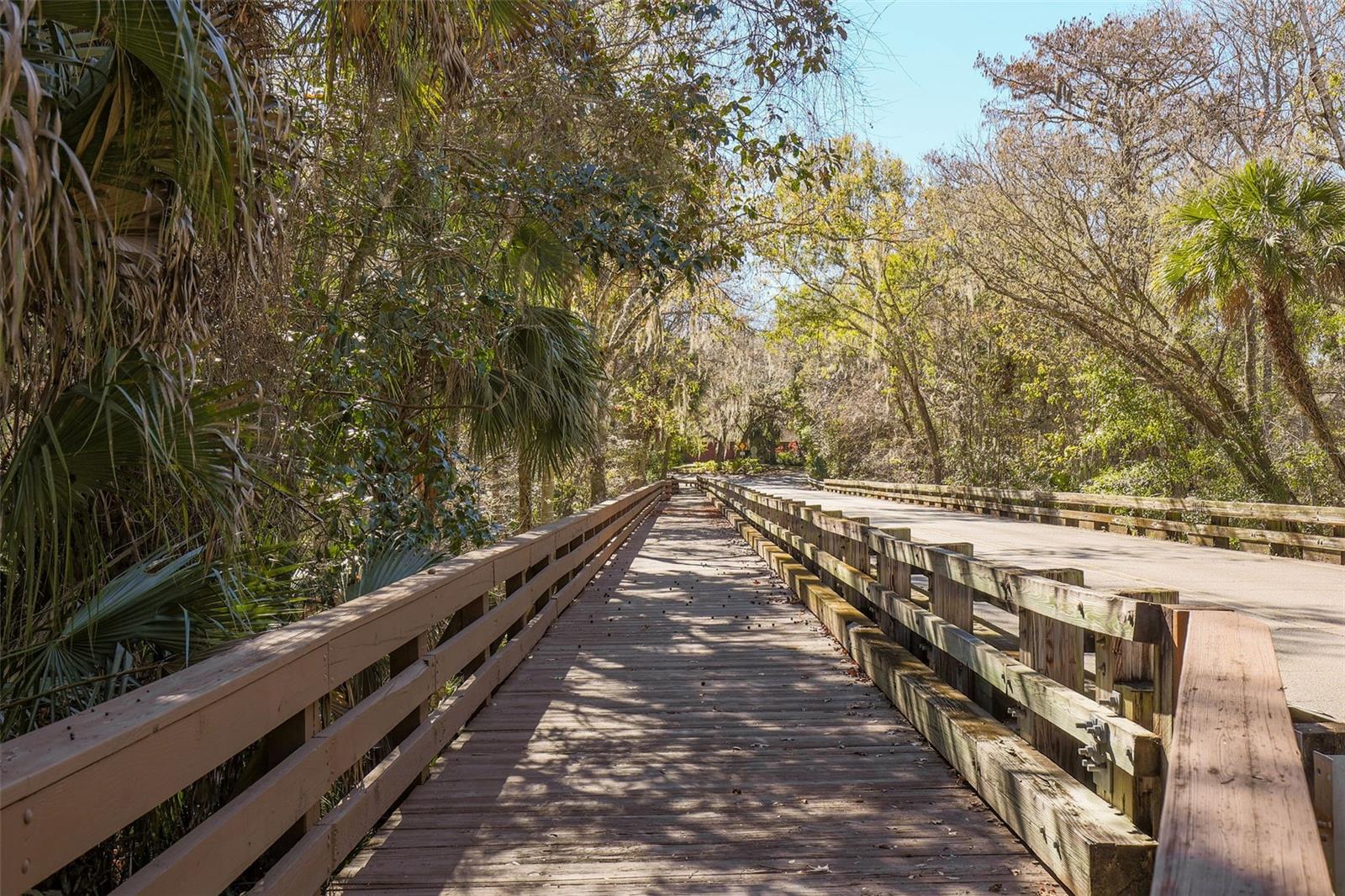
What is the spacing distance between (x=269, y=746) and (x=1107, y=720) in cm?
269

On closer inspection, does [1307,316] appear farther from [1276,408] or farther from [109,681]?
[109,681]

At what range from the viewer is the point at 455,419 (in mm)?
10359

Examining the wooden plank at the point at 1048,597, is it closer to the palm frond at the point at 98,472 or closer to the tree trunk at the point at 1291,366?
the palm frond at the point at 98,472

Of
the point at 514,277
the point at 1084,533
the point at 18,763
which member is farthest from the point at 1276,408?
the point at 18,763

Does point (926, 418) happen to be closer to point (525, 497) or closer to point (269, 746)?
point (525, 497)

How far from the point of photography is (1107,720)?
334cm

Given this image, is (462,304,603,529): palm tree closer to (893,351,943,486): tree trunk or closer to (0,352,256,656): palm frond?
(0,352,256,656): palm frond

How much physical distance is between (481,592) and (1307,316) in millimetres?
20832

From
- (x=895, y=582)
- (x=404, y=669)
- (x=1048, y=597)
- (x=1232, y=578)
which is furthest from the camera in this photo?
(x=1232, y=578)

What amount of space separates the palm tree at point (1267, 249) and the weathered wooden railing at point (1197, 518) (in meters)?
1.26

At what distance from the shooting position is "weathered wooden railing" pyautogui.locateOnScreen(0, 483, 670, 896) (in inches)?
74.2

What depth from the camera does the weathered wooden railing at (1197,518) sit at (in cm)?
1387

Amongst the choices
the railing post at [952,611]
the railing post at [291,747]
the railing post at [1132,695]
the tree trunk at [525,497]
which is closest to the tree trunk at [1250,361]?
the tree trunk at [525,497]

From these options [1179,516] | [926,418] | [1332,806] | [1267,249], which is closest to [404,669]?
[1332,806]
